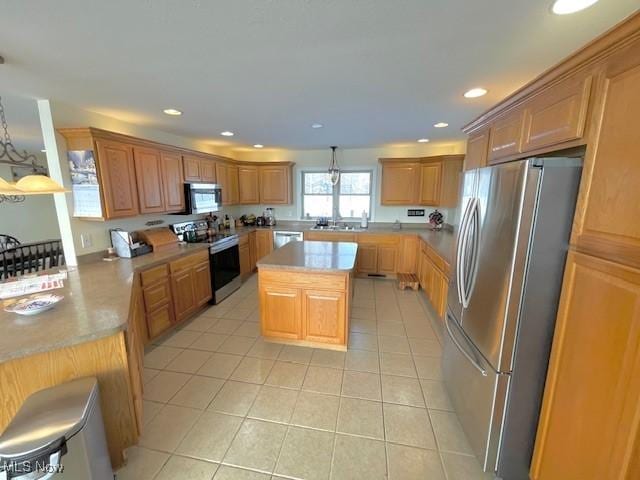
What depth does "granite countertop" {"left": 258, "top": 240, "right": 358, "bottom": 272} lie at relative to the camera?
249cm

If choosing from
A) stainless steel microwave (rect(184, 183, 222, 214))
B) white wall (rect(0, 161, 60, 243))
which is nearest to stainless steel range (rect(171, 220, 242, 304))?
stainless steel microwave (rect(184, 183, 222, 214))

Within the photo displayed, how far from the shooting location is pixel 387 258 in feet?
15.3

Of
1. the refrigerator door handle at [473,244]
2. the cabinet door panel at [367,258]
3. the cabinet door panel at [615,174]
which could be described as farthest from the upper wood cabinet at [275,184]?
the cabinet door panel at [615,174]

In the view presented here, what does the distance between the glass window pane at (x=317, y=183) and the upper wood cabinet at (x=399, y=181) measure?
1.14m

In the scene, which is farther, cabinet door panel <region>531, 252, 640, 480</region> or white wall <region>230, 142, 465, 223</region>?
white wall <region>230, 142, 465, 223</region>

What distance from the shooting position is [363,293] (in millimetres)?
4105

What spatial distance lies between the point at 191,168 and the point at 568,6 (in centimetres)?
393

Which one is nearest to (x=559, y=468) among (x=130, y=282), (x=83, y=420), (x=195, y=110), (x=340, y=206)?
(x=83, y=420)

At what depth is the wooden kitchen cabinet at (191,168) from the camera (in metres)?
3.64

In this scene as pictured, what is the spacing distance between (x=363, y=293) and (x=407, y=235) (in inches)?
51.8

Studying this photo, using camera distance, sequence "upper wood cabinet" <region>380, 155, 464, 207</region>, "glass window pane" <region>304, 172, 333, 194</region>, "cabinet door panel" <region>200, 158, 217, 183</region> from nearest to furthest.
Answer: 1. "cabinet door panel" <region>200, 158, 217, 183</region>
2. "upper wood cabinet" <region>380, 155, 464, 207</region>
3. "glass window pane" <region>304, 172, 333, 194</region>

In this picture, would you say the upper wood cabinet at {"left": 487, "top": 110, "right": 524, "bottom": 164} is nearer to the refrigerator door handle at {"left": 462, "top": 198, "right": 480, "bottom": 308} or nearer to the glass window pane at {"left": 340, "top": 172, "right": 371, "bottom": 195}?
the refrigerator door handle at {"left": 462, "top": 198, "right": 480, "bottom": 308}

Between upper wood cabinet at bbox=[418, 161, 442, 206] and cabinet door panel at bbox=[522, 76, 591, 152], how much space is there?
314 centimetres

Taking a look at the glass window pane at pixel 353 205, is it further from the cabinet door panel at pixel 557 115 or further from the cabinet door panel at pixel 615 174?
the cabinet door panel at pixel 615 174
